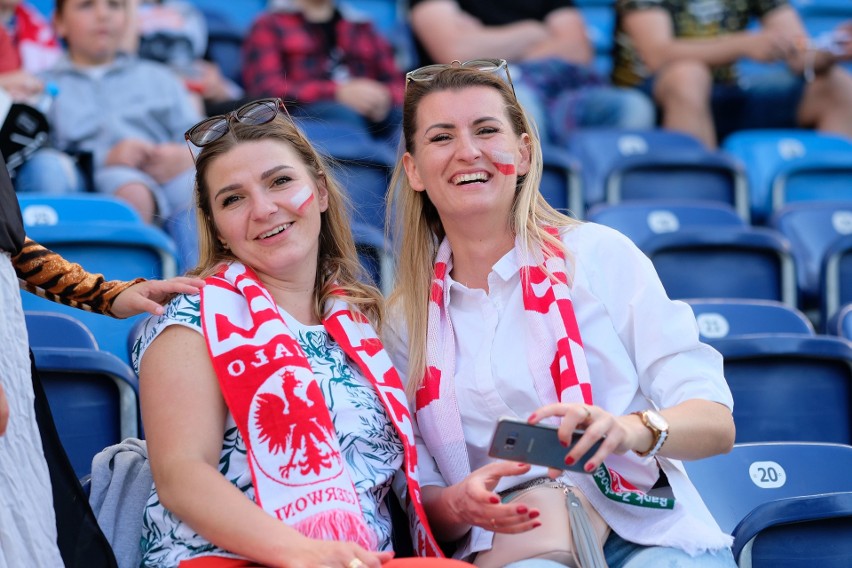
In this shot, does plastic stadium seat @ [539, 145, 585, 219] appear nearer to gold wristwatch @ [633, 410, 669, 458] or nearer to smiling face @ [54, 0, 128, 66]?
smiling face @ [54, 0, 128, 66]

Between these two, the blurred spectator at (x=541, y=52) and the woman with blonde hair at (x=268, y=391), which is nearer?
the woman with blonde hair at (x=268, y=391)

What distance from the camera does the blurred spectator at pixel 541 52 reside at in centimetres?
523

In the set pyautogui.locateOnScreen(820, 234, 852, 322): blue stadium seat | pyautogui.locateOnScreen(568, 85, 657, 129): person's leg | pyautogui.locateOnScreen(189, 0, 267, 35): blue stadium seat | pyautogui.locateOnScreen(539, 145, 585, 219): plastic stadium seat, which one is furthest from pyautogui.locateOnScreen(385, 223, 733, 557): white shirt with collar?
pyautogui.locateOnScreen(189, 0, 267, 35): blue stadium seat

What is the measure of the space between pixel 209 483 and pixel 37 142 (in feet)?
6.15

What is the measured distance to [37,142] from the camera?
3.43 m

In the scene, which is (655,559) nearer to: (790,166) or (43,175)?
(43,175)

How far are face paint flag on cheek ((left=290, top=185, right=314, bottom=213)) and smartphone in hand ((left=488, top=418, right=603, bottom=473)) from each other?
0.70 metres

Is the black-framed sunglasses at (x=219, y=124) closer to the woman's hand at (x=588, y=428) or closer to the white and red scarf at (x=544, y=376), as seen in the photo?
the white and red scarf at (x=544, y=376)

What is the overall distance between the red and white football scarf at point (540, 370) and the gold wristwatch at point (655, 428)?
160 mm

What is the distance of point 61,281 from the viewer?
216cm

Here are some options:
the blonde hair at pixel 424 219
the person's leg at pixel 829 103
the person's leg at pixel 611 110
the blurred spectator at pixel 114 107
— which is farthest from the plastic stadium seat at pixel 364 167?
the person's leg at pixel 829 103

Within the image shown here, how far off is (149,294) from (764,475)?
135 cm

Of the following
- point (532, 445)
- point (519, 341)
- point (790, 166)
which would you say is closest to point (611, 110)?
point (790, 166)

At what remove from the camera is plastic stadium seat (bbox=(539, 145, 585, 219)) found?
434 centimetres
